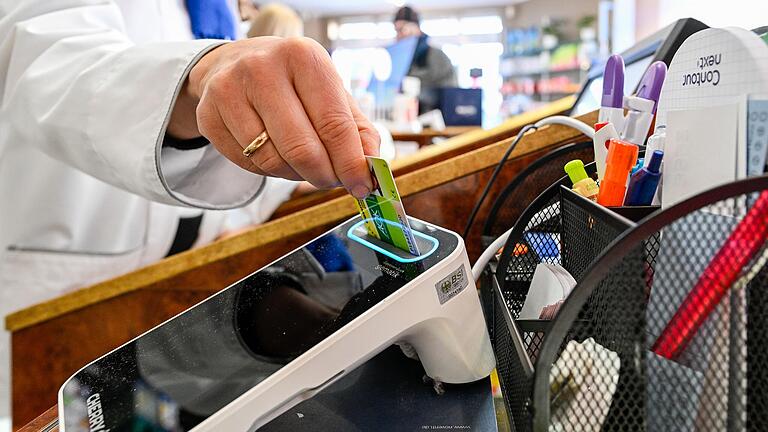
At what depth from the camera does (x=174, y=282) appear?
784mm

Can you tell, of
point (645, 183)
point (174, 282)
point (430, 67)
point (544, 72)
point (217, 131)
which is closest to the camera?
point (645, 183)

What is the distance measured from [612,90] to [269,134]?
295 mm

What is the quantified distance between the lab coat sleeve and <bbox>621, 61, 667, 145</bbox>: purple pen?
0.40 m

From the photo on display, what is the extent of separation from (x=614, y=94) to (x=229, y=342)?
379mm

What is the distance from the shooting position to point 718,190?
0.83 feet

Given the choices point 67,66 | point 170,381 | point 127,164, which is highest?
point 67,66

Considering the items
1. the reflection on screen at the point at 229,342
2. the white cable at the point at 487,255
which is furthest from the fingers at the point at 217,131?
the white cable at the point at 487,255

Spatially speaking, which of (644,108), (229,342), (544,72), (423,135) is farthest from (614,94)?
(544,72)

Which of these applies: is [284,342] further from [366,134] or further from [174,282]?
[174,282]

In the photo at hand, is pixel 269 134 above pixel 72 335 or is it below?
above

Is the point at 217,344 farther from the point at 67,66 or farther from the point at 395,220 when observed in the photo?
the point at 67,66

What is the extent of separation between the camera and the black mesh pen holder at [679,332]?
27 centimetres

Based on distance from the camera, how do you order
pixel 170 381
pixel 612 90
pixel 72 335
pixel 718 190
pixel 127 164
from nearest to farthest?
1. pixel 718 190
2. pixel 170 381
3. pixel 612 90
4. pixel 127 164
5. pixel 72 335

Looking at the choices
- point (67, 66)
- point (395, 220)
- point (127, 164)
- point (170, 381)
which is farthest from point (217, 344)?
point (67, 66)
